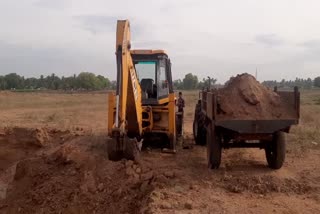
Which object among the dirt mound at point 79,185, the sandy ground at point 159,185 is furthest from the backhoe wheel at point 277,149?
the dirt mound at point 79,185

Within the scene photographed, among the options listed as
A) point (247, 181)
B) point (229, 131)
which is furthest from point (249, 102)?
point (247, 181)

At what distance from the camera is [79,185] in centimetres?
839

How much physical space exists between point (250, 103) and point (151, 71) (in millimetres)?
3781

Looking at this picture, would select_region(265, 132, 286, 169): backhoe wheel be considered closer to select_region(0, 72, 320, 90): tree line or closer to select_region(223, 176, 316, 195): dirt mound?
select_region(223, 176, 316, 195): dirt mound

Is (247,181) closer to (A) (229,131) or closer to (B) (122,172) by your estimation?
(A) (229,131)

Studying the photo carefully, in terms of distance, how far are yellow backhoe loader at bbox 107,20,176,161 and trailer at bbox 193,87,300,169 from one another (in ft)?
5.03

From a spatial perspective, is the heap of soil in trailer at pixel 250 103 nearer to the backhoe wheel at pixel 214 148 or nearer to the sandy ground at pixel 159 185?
the backhoe wheel at pixel 214 148

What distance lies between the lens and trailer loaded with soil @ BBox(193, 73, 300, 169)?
8.58 m

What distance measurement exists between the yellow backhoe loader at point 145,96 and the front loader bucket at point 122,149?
0.14 meters

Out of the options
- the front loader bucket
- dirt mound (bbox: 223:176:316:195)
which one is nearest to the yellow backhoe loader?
the front loader bucket

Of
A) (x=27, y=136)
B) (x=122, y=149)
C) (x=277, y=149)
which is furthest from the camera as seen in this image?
(x=27, y=136)

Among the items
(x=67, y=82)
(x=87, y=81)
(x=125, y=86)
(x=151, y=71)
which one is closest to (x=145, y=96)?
(x=151, y=71)

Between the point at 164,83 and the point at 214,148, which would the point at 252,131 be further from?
the point at 164,83

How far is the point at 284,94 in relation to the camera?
9.02 m
